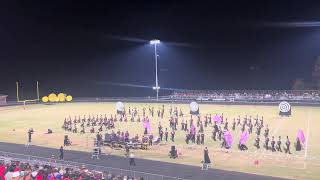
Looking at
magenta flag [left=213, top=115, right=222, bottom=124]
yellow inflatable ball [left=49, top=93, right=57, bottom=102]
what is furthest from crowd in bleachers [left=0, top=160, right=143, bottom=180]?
yellow inflatable ball [left=49, top=93, right=57, bottom=102]

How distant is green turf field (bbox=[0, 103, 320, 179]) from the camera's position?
89.0ft

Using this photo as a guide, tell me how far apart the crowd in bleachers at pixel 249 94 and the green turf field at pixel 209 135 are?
5.57 m

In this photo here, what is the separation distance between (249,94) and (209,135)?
27.4m

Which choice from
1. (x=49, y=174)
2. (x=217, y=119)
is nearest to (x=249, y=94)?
(x=217, y=119)

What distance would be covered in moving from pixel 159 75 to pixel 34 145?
1768 inches

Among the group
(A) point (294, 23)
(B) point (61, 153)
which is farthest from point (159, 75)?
(B) point (61, 153)

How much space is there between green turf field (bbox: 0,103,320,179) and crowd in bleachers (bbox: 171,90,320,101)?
5.57 m

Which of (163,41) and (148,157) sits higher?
(163,41)

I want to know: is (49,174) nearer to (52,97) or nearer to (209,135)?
(209,135)

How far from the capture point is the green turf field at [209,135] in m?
27.1

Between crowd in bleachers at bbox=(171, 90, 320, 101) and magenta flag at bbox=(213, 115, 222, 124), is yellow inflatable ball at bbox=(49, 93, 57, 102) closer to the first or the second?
crowd in bleachers at bbox=(171, 90, 320, 101)

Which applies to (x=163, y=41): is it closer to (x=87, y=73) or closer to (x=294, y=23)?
(x=87, y=73)

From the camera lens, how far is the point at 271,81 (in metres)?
69.0

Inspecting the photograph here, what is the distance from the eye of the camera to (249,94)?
208 feet
